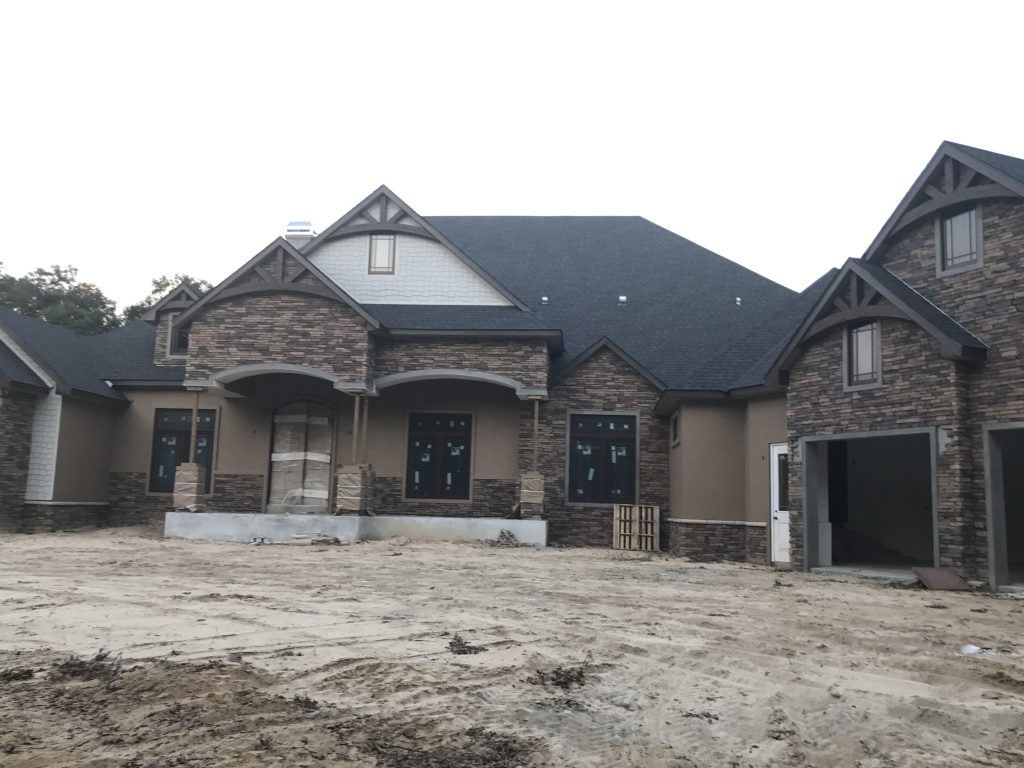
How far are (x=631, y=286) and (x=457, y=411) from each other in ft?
21.6

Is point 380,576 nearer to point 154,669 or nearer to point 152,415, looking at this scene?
point 154,669

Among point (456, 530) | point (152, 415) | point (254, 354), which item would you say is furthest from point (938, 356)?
point (152, 415)

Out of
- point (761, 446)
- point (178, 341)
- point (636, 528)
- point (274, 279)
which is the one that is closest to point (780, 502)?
point (761, 446)

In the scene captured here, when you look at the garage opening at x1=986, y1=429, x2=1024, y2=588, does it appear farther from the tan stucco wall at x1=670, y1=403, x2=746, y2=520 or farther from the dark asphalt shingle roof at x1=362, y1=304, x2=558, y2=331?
the dark asphalt shingle roof at x1=362, y1=304, x2=558, y2=331

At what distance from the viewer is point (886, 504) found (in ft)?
59.1

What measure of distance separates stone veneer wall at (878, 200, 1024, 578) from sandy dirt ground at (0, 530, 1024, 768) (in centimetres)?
173

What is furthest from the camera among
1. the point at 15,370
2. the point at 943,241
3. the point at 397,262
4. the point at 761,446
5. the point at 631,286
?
the point at 631,286

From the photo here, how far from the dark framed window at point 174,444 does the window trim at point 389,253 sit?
5403 millimetres

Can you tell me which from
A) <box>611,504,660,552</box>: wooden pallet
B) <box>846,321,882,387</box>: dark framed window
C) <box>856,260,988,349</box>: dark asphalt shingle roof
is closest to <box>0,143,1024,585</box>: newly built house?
<box>846,321,882,387</box>: dark framed window

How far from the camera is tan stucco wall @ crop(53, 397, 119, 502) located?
19.8 meters

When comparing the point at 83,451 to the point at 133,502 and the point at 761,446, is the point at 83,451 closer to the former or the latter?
the point at 133,502

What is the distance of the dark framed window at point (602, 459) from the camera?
19.9 meters

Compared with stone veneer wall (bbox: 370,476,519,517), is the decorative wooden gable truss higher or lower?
higher

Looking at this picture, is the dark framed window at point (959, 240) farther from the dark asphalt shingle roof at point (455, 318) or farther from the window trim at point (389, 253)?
the window trim at point (389, 253)
